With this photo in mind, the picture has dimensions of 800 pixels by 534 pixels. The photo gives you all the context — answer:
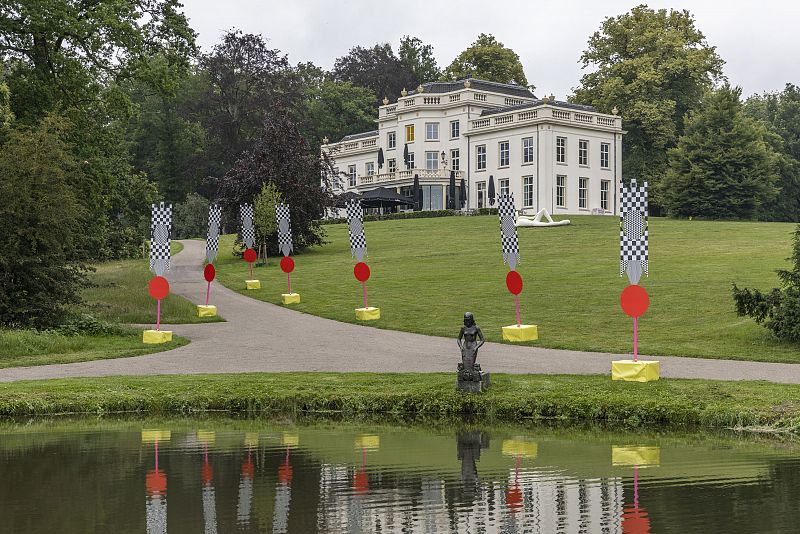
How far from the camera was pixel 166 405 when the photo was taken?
17.2 m

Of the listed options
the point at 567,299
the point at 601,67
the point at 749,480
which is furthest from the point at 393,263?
the point at 601,67

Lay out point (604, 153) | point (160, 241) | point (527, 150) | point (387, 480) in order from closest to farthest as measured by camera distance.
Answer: point (387, 480) → point (160, 241) → point (527, 150) → point (604, 153)

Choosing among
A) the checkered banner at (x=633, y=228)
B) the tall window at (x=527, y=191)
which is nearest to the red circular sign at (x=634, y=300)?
the checkered banner at (x=633, y=228)

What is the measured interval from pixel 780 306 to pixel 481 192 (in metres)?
54.2

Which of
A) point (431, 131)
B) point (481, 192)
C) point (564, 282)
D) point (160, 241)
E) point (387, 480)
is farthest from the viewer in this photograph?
point (431, 131)

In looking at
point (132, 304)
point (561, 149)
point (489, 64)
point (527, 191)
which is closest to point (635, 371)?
point (132, 304)

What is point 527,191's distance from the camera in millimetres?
72812

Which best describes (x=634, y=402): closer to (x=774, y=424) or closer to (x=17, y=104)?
(x=774, y=424)

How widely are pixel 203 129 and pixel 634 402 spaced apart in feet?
251

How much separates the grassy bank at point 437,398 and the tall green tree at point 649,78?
5951 cm

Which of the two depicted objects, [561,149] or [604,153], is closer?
[561,149]

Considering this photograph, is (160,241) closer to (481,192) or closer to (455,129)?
(481,192)

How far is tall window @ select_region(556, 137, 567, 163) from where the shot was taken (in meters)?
71.7

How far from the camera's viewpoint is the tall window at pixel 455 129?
7838 centimetres
